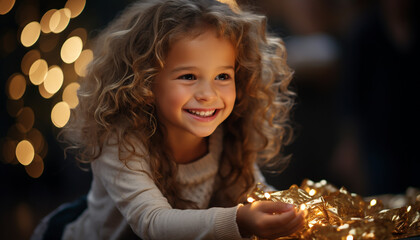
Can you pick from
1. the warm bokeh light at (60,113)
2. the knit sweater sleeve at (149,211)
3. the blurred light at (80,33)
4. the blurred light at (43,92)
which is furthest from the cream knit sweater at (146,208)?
the blurred light at (80,33)

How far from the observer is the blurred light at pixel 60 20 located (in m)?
2.02

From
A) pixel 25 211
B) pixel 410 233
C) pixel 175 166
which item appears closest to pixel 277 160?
pixel 175 166

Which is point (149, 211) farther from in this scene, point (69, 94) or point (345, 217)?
point (69, 94)

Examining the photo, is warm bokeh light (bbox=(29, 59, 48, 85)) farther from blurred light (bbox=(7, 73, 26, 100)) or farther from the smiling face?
the smiling face

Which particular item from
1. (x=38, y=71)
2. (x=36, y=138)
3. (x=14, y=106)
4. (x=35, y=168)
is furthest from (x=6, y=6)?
(x=35, y=168)

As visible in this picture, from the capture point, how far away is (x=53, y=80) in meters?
2.09

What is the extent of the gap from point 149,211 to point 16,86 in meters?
1.39

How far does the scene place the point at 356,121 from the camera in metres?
1.94

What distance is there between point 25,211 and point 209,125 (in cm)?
134

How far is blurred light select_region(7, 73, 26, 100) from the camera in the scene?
197 centimetres

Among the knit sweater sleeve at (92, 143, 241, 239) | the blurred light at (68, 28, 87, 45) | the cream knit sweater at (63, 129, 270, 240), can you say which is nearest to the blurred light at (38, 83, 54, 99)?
the blurred light at (68, 28, 87, 45)

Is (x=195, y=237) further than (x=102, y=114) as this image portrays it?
No

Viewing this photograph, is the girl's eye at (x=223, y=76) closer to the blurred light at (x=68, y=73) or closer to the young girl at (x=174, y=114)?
the young girl at (x=174, y=114)

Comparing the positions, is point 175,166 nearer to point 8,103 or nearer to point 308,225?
point 308,225
